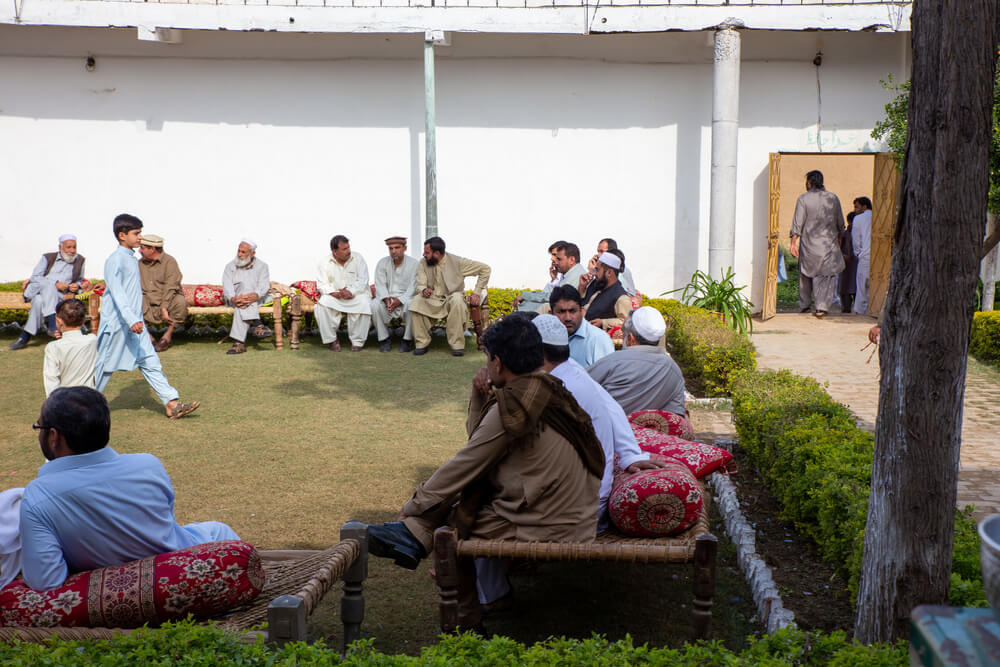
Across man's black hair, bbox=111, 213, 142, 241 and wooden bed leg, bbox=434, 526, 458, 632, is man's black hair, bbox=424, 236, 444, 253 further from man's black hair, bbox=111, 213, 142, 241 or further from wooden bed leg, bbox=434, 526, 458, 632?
wooden bed leg, bbox=434, 526, 458, 632

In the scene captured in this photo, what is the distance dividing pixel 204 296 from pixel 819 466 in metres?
8.76

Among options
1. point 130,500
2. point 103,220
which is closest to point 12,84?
point 103,220

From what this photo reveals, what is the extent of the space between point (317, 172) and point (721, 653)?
11638 millimetres

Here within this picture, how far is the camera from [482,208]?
1345cm

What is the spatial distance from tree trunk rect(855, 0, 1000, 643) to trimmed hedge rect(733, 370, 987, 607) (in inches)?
11.2

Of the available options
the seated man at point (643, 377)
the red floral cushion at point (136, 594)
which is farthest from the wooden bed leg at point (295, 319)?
the red floral cushion at point (136, 594)

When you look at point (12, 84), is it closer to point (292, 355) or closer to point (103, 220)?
point (103, 220)

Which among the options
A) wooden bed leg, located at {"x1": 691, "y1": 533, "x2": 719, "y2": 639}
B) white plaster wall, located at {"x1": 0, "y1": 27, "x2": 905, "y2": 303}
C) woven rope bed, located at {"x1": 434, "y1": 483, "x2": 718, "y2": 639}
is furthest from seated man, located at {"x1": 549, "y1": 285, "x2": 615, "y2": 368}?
white plaster wall, located at {"x1": 0, "y1": 27, "x2": 905, "y2": 303}

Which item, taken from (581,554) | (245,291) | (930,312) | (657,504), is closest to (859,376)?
(657,504)

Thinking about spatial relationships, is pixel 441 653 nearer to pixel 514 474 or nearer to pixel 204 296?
pixel 514 474

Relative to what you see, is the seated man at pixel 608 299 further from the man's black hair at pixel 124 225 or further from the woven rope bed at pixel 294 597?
the woven rope bed at pixel 294 597

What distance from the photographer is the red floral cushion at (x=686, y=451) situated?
4723 millimetres

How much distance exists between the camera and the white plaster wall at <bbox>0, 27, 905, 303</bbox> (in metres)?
13.1

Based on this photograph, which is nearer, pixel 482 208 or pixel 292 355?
pixel 292 355
